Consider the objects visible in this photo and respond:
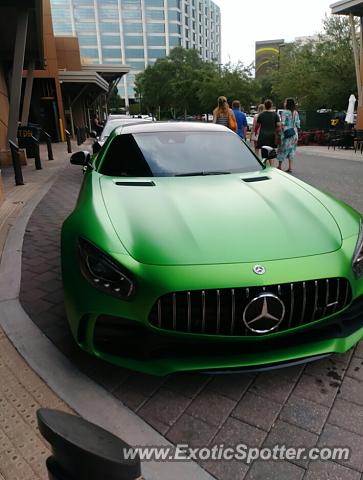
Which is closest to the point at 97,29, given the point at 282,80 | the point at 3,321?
the point at 282,80

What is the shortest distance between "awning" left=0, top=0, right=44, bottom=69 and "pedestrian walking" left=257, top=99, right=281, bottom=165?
244 inches

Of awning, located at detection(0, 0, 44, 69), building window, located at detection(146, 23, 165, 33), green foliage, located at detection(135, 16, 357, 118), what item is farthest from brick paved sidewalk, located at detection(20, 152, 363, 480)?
building window, located at detection(146, 23, 165, 33)

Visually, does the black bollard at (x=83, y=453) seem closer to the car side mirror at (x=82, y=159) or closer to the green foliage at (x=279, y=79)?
the car side mirror at (x=82, y=159)

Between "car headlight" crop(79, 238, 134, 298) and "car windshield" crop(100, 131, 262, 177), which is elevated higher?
"car windshield" crop(100, 131, 262, 177)

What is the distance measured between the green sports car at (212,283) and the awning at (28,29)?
963 centimetres

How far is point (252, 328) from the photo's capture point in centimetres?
201

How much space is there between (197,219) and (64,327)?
133cm

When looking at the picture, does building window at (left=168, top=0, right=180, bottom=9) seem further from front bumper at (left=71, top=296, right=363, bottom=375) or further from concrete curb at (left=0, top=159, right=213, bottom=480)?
front bumper at (left=71, top=296, right=363, bottom=375)

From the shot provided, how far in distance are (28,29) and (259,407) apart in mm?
14004

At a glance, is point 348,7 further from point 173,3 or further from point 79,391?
point 173,3

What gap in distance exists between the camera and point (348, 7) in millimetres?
17203

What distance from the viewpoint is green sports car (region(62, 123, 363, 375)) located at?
78.4 inches

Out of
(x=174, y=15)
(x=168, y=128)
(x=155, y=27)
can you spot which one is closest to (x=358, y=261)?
(x=168, y=128)

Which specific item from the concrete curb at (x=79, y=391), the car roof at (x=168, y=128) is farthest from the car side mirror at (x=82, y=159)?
the concrete curb at (x=79, y=391)
